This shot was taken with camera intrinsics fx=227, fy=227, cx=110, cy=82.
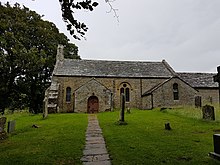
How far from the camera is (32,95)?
3919 centimetres

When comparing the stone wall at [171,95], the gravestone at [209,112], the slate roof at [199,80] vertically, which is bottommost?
the gravestone at [209,112]

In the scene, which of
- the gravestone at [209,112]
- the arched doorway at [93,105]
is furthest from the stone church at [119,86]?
the gravestone at [209,112]

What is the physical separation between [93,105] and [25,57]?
40.9 feet

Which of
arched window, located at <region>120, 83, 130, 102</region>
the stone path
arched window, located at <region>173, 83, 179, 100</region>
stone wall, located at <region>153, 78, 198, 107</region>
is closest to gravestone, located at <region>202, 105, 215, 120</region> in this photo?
the stone path

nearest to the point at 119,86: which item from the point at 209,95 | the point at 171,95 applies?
the point at 171,95

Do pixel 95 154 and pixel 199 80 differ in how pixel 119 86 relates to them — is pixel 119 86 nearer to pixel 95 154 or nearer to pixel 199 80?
pixel 199 80

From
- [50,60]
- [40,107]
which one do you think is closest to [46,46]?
[50,60]

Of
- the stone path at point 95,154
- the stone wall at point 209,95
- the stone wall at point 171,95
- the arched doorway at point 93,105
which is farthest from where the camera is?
the stone wall at point 209,95

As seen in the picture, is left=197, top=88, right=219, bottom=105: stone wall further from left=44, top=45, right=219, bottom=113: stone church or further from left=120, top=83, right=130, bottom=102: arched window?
left=120, top=83, right=130, bottom=102: arched window

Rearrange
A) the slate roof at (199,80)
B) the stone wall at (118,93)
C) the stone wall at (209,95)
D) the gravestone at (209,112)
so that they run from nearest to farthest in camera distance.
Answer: the gravestone at (209,112), the stone wall at (118,93), the stone wall at (209,95), the slate roof at (199,80)

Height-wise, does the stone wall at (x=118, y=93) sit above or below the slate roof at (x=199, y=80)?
below

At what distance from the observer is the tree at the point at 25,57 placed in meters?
33.3

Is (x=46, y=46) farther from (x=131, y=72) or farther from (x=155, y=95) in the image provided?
(x=155, y=95)

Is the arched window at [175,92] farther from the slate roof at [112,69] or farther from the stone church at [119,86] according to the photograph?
the slate roof at [112,69]
